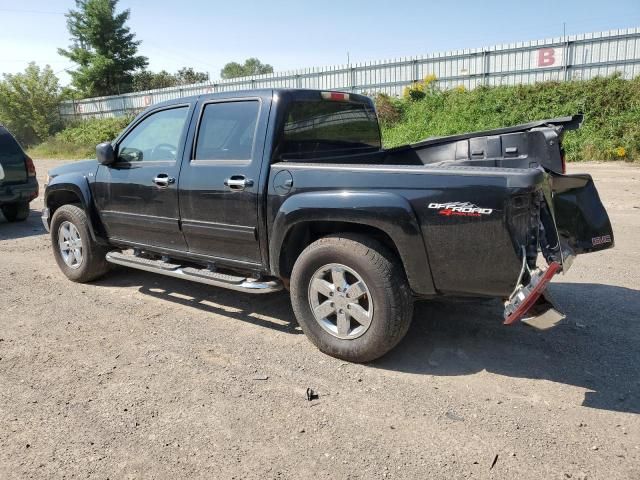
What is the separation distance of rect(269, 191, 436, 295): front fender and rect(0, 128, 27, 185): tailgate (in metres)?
7.78

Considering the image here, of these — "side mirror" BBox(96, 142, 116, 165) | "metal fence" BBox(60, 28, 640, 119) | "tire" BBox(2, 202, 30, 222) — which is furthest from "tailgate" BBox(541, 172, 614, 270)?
"metal fence" BBox(60, 28, 640, 119)

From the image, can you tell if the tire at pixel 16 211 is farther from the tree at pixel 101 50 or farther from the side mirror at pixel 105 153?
the tree at pixel 101 50

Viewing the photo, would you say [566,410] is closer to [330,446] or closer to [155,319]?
[330,446]

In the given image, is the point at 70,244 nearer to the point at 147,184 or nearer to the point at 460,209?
the point at 147,184

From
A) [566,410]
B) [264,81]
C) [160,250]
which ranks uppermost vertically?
[264,81]

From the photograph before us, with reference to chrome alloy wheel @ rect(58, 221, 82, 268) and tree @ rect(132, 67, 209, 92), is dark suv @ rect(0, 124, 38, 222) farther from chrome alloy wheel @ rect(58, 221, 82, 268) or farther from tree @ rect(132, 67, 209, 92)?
tree @ rect(132, 67, 209, 92)

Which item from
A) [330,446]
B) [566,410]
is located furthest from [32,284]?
[566,410]

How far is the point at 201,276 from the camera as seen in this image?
15.1ft

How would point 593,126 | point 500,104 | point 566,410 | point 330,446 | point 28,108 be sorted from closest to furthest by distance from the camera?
point 330,446
point 566,410
point 593,126
point 500,104
point 28,108

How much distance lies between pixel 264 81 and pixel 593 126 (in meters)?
15.1

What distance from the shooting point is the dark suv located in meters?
9.46

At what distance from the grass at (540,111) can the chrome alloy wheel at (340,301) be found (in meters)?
13.6

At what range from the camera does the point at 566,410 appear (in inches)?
123

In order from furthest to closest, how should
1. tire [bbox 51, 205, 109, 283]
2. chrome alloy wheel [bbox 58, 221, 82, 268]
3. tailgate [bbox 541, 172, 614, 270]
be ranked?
1. chrome alloy wheel [bbox 58, 221, 82, 268]
2. tire [bbox 51, 205, 109, 283]
3. tailgate [bbox 541, 172, 614, 270]
